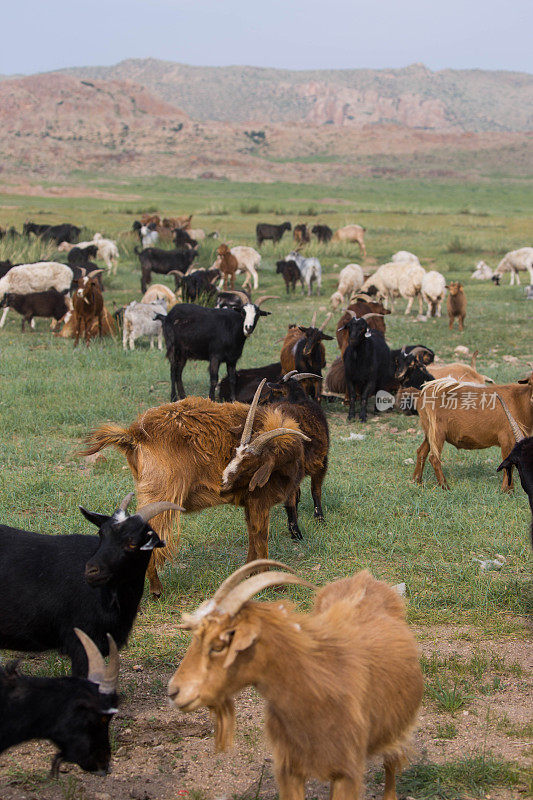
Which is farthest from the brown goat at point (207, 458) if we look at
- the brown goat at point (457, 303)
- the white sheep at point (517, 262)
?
the white sheep at point (517, 262)

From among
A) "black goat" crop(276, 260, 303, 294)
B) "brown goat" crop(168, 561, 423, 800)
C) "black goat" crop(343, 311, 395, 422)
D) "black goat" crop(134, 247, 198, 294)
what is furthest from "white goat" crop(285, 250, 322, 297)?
"brown goat" crop(168, 561, 423, 800)

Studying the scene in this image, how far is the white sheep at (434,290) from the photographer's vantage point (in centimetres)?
1827

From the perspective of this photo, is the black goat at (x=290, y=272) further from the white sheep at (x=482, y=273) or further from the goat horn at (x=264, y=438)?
the goat horn at (x=264, y=438)

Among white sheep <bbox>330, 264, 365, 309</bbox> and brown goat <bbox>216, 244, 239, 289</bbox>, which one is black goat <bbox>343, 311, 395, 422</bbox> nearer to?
white sheep <bbox>330, 264, 365, 309</bbox>

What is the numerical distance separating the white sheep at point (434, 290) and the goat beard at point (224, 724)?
16088 millimetres

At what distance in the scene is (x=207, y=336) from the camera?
37.7ft

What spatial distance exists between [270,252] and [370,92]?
185 metres

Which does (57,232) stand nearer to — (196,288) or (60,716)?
(196,288)

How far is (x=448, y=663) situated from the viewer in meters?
4.66

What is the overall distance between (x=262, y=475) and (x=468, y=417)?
304 cm

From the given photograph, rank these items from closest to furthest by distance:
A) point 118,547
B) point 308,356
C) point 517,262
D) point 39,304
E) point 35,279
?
point 118,547, point 308,356, point 39,304, point 35,279, point 517,262

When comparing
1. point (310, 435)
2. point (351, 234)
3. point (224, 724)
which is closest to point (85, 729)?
point (224, 724)

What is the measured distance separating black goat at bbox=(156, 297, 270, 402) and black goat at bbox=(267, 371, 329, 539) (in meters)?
3.73

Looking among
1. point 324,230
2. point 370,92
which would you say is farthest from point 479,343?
point 370,92
